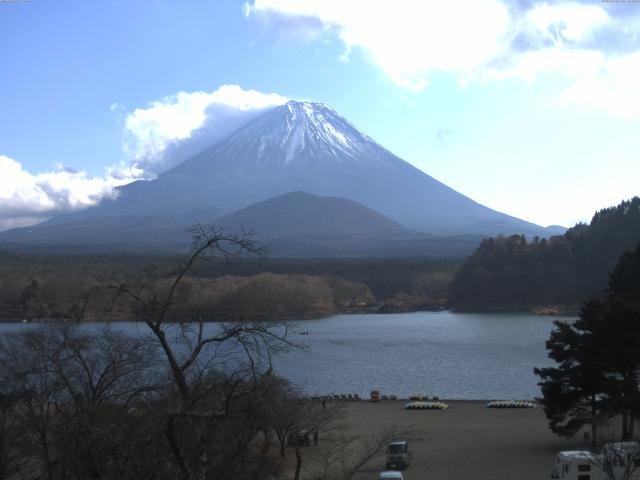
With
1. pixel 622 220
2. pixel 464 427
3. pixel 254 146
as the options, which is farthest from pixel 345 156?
pixel 464 427

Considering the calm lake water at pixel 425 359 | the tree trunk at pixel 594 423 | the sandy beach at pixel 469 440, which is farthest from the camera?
the calm lake water at pixel 425 359

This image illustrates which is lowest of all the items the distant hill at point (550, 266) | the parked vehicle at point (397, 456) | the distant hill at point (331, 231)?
the parked vehicle at point (397, 456)

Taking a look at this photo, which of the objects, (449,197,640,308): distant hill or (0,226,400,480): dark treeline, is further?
(449,197,640,308): distant hill

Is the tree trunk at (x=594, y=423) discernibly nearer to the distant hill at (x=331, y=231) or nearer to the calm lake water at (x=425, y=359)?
the calm lake water at (x=425, y=359)

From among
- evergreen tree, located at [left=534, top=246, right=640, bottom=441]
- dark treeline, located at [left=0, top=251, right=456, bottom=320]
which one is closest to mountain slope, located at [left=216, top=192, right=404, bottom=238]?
dark treeline, located at [left=0, top=251, right=456, bottom=320]

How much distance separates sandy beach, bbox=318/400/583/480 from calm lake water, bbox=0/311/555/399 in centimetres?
192

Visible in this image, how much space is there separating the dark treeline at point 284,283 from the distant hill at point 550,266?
598 cm

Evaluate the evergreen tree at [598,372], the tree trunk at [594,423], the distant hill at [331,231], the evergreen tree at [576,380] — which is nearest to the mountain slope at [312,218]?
the distant hill at [331,231]

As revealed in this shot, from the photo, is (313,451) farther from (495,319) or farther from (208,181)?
(208,181)

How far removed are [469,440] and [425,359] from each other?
14.3 meters

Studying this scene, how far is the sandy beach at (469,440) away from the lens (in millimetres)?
11138

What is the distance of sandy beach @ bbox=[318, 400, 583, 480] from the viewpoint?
11138mm

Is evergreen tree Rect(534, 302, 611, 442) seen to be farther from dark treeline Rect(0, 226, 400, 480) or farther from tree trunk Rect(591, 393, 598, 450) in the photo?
dark treeline Rect(0, 226, 400, 480)

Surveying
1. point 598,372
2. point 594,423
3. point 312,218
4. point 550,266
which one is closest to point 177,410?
point 594,423
